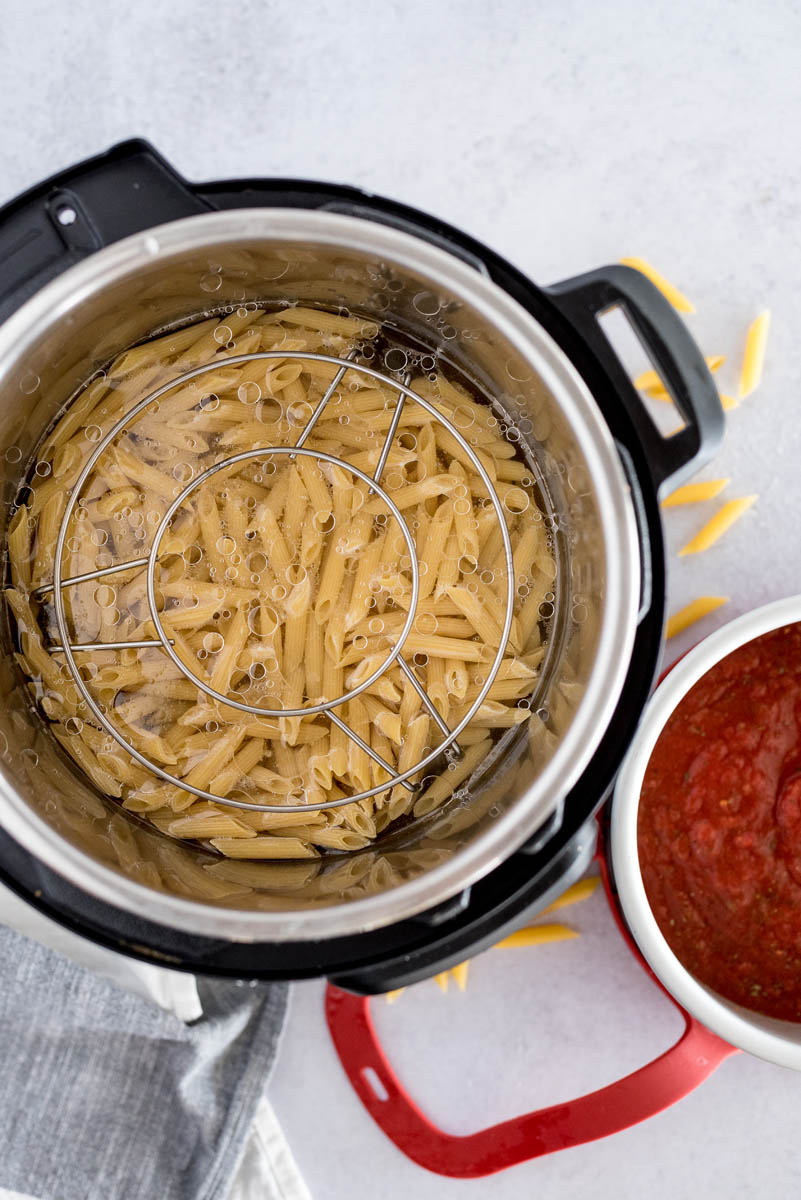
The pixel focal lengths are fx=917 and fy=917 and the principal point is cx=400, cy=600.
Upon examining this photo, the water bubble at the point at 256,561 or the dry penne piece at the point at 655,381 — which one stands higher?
the water bubble at the point at 256,561

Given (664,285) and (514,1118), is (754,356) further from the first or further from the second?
(514,1118)

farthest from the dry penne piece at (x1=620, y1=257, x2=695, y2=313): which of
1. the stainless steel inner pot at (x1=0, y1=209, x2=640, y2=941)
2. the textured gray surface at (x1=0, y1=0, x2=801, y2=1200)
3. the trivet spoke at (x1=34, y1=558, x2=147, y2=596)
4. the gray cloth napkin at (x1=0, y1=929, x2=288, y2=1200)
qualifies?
the gray cloth napkin at (x1=0, y1=929, x2=288, y2=1200)

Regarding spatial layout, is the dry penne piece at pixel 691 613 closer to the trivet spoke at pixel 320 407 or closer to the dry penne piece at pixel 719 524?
the dry penne piece at pixel 719 524

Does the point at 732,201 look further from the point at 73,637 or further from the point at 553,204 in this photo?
the point at 73,637

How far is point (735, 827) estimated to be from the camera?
66 cm

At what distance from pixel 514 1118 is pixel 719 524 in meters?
0.52

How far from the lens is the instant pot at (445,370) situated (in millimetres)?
491

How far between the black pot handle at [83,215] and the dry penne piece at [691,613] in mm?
456

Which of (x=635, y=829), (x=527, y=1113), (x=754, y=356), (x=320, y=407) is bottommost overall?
(x=527, y=1113)

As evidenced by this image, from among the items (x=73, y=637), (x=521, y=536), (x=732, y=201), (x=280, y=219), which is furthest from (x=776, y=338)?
(x=73, y=637)

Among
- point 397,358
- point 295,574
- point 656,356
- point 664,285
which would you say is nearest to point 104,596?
point 295,574

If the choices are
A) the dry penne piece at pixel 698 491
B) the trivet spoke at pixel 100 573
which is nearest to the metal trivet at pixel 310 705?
the trivet spoke at pixel 100 573

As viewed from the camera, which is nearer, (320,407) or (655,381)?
(320,407)

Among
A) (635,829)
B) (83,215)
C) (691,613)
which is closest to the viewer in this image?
(83,215)
